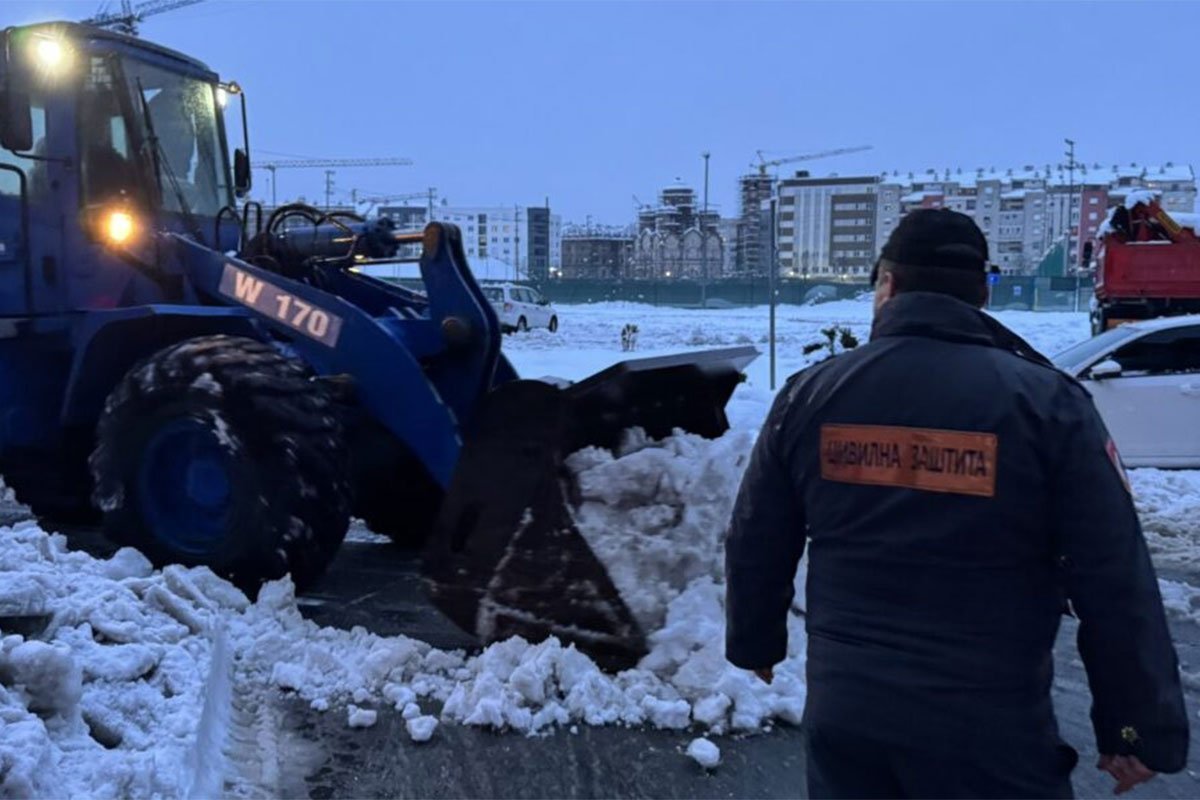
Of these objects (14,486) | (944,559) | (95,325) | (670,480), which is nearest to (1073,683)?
(670,480)

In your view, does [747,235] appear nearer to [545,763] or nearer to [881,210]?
[881,210]

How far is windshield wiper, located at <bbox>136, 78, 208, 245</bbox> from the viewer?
250 inches

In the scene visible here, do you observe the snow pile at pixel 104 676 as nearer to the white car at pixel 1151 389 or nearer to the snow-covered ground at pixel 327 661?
the snow-covered ground at pixel 327 661

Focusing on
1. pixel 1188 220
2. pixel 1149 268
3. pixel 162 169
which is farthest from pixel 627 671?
pixel 1188 220

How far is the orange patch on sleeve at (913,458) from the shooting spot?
1.89 m

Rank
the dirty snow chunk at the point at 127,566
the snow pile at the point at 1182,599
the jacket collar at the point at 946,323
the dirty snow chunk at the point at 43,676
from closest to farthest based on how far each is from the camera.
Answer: the jacket collar at the point at 946,323 → the dirty snow chunk at the point at 43,676 → the dirty snow chunk at the point at 127,566 → the snow pile at the point at 1182,599

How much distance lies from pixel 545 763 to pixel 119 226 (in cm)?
423

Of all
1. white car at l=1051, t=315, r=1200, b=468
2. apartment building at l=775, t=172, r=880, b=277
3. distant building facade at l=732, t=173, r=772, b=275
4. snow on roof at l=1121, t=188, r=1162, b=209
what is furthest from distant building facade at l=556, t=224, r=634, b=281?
white car at l=1051, t=315, r=1200, b=468

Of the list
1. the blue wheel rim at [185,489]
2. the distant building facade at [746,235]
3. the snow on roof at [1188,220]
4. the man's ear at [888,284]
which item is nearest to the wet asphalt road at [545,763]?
the blue wheel rim at [185,489]

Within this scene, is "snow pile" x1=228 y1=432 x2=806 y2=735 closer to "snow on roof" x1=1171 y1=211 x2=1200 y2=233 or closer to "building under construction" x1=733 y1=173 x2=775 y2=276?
"snow on roof" x1=1171 y1=211 x2=1200 y2=233

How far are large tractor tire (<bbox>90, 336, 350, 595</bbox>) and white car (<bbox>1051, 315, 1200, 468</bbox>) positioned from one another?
6.21 metres

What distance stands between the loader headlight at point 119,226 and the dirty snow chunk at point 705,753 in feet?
14.6

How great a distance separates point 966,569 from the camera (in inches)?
75.2

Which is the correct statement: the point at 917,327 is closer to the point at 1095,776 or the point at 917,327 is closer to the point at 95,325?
the point at 1095,776
